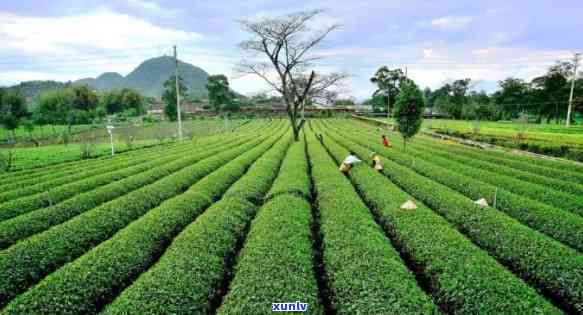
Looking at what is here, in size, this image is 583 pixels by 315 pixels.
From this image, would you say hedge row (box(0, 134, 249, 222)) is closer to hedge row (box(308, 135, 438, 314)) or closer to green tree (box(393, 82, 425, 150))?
hedge row (box(308, 135, 438, 314))

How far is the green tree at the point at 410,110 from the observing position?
64.3 feet

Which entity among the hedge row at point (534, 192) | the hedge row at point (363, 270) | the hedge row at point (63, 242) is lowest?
the hedge row at point (63, 242)

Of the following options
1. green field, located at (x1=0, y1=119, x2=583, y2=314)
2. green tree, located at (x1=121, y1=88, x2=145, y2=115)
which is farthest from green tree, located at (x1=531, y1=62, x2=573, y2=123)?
green tree, located at (x1=121, y1=88, x2=145, y2=115)

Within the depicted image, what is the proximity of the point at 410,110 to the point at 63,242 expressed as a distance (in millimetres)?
19336

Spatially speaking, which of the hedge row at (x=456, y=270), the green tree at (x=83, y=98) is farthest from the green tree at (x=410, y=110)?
the green tree at (x=83, y=98)

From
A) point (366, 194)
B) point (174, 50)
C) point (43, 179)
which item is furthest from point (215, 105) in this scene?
point (366, 194)

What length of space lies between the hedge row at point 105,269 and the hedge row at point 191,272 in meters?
0.56

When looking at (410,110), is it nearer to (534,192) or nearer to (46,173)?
(534,192)

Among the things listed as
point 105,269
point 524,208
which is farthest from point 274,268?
point 524,208

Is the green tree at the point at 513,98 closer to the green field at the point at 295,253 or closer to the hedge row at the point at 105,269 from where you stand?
the green field at the point at 295,253

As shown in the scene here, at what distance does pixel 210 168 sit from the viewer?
1526 centimetres

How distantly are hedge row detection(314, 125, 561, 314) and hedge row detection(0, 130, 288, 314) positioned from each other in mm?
5673

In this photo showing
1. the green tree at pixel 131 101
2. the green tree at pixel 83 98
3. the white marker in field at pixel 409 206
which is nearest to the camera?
the white marker in field at pixel 409 206

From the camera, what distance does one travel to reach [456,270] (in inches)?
206
